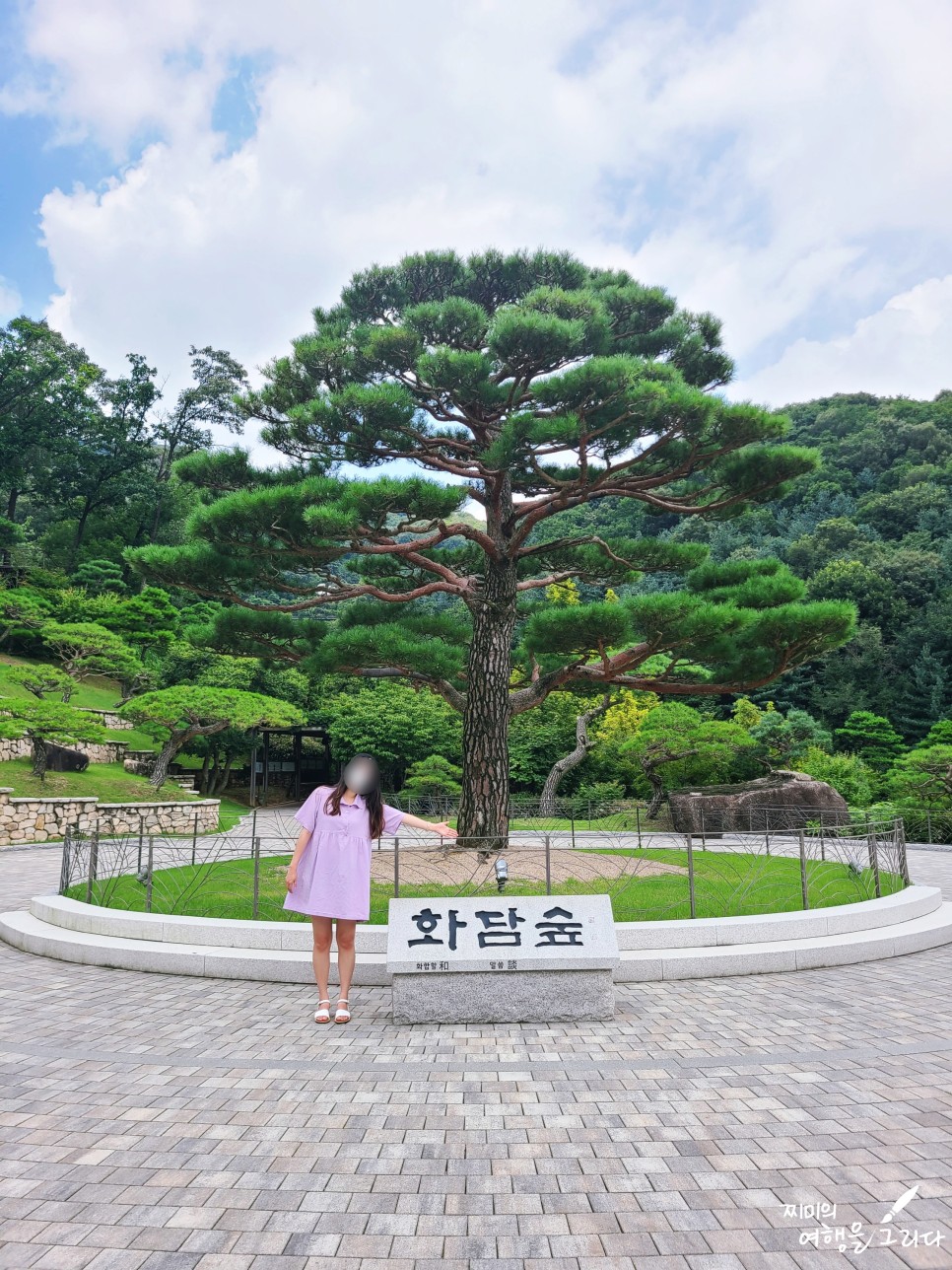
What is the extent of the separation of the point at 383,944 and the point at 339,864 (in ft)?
5.29

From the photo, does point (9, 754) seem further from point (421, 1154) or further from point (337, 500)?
point (421, 1154)

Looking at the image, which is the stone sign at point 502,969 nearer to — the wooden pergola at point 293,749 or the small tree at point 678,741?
the small tree at point 678,741

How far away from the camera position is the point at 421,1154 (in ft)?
9.57

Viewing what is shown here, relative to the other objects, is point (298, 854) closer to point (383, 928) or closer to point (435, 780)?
point (383, 928)

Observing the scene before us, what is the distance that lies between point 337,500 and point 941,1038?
6.47 metres

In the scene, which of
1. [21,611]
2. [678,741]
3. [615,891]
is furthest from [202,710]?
[615,891]

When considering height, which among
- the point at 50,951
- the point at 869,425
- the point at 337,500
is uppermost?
the point at 869,425

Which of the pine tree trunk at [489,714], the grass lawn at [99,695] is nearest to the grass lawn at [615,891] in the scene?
the pine tree trunk at [489,714]

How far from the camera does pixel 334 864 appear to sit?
444 cm

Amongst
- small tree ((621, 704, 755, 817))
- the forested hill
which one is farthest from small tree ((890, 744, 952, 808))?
the forested hill

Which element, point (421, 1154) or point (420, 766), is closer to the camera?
point (421, 1154)

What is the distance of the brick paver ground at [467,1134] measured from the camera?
2367 mm

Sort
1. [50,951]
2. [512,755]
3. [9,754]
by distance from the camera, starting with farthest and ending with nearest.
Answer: [512,755] → [9,754] → [50,951]

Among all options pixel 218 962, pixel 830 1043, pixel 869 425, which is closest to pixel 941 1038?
pixel 830 1043
